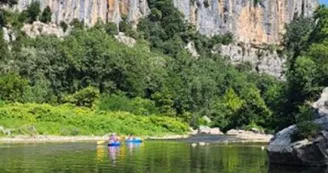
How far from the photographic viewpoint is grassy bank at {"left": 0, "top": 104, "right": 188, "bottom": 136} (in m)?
64.2

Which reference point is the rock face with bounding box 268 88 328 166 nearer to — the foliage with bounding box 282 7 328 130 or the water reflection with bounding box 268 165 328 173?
the water reflection with bounding box 268 165 328 173

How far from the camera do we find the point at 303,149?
105ft

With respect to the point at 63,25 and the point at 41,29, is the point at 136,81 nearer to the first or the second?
the point at 41,29

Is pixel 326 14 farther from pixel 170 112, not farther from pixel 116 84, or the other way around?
pixel 116 84

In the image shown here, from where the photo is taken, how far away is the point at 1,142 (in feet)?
179

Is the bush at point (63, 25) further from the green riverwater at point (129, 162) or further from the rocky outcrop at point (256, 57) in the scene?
the green riverwater at point (129, 162)

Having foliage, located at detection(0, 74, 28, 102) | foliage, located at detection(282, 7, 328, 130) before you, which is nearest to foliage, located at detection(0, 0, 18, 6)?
foliage, located at detection(0, 74, 28, 102)

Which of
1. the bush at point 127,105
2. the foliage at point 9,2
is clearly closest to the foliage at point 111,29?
the foliage at point 9,2

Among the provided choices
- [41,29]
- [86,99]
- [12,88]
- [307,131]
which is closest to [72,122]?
Answer: [12,88]

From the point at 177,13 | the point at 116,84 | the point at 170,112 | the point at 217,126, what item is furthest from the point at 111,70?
the point at 177,13

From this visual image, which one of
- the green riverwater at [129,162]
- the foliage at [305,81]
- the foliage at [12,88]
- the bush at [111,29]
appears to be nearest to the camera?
the green riverwater at [129,162]

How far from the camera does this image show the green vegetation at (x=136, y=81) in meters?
73.6

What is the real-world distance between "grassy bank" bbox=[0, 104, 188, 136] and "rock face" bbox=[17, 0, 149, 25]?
37436 millimetres

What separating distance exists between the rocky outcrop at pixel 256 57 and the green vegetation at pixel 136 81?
2842 centimetres
